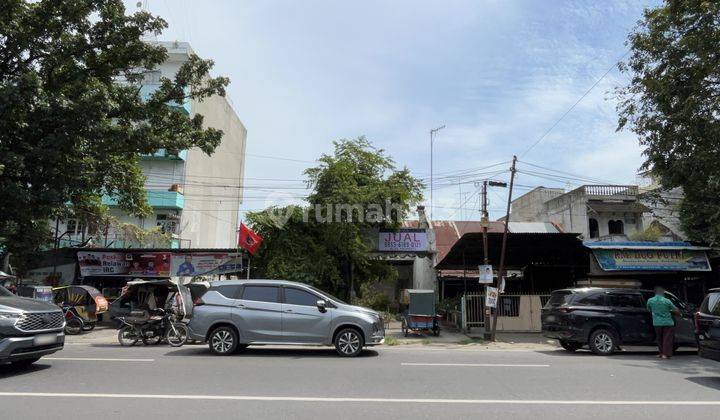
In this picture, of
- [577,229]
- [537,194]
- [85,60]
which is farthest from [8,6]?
[537,194]

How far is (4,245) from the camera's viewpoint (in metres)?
22.7

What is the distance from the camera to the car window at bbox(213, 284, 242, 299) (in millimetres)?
11961

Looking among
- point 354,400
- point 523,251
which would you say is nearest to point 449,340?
point 523,251

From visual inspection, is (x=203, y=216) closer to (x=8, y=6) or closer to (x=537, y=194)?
(x=8, y=6)

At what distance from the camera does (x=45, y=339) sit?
8961 mm

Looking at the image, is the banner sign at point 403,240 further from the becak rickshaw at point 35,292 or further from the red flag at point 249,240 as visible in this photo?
the becak rickshaw at point 35,292

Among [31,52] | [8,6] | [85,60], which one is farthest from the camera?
[85,60]

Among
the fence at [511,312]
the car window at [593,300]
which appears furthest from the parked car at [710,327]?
the fence at [511,312]

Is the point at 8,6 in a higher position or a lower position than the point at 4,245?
higher

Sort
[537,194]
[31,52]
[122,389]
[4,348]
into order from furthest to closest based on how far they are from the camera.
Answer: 1. [537,194]
2. [31,52]
3. [4,348]
4. [122,389]

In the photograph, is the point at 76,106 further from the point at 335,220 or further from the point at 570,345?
the point at 570,345

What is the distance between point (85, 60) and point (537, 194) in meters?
35.2

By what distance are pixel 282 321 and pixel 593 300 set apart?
822cm

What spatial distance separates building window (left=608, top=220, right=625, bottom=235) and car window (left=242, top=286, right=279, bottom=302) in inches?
1165
